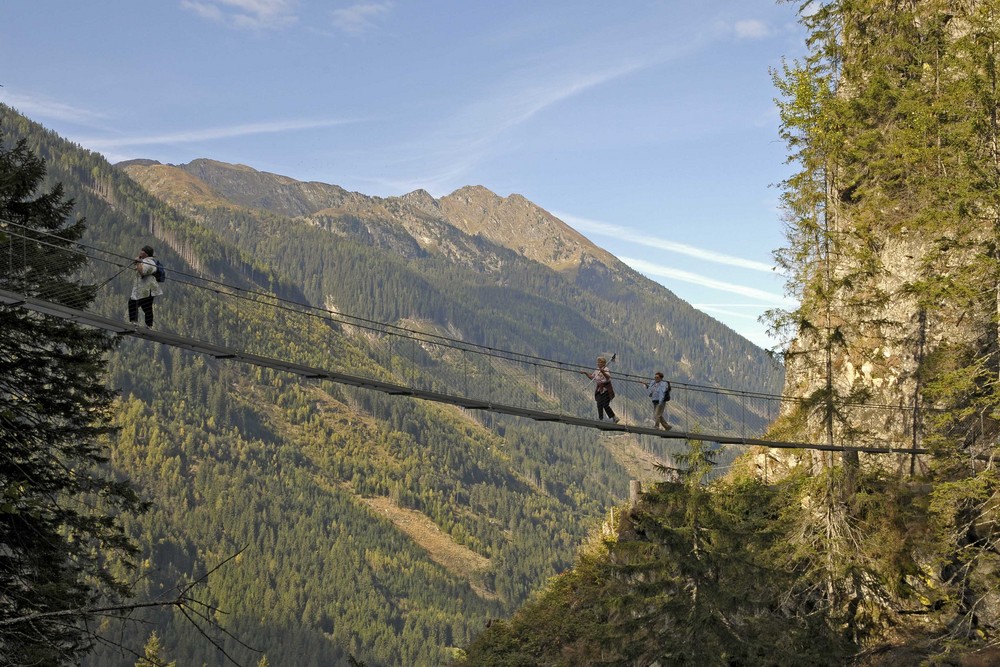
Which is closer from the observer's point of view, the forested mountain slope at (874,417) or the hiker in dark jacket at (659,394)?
the forested mountain slope at (874,417)

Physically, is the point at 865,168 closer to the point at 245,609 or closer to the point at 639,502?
the point at 639,502

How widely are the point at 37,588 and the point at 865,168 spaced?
2100 cm

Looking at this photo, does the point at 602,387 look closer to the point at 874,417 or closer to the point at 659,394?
the point at 659,394

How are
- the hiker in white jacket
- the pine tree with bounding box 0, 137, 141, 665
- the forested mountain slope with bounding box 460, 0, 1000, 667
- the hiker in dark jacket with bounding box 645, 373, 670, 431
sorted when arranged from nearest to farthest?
the hiker in white jacket
the pine tree with bounding box 0, 137, 141, 665
the forested mountain slope with bounding box 460, 0, 1000, 667
the hiker in dark jacket with bounding box 645, 373, 670, 431

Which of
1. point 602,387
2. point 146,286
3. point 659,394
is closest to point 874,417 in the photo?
point 659,394

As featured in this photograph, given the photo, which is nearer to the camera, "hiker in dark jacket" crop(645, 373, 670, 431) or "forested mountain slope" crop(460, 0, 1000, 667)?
"forested mountain slope" crop(460, 0, 1000, 667)

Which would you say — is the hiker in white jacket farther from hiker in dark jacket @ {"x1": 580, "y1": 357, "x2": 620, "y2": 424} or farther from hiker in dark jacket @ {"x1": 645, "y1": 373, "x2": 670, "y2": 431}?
hiker in dark jacket @ {"x1": 645, "y1": 373, "x2": 670, "y2": 431}

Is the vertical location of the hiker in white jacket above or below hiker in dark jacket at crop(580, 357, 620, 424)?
above

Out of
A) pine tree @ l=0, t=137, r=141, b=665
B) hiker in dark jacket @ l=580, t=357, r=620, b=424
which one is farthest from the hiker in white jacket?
hiker in dark jacket @ l=580, t=357, r=620, b=424

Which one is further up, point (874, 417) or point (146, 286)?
point (146, 286)

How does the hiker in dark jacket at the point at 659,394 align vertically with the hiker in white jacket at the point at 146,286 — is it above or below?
below

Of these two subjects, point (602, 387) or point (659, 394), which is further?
point (659, 394)

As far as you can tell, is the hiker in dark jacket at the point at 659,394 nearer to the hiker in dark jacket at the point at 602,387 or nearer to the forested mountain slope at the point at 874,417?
the hiker in dark jacket at the point at 602,387

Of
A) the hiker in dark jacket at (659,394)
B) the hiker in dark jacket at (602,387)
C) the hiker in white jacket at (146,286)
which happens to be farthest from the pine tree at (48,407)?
the hiker in dark jacket at (659,394)
